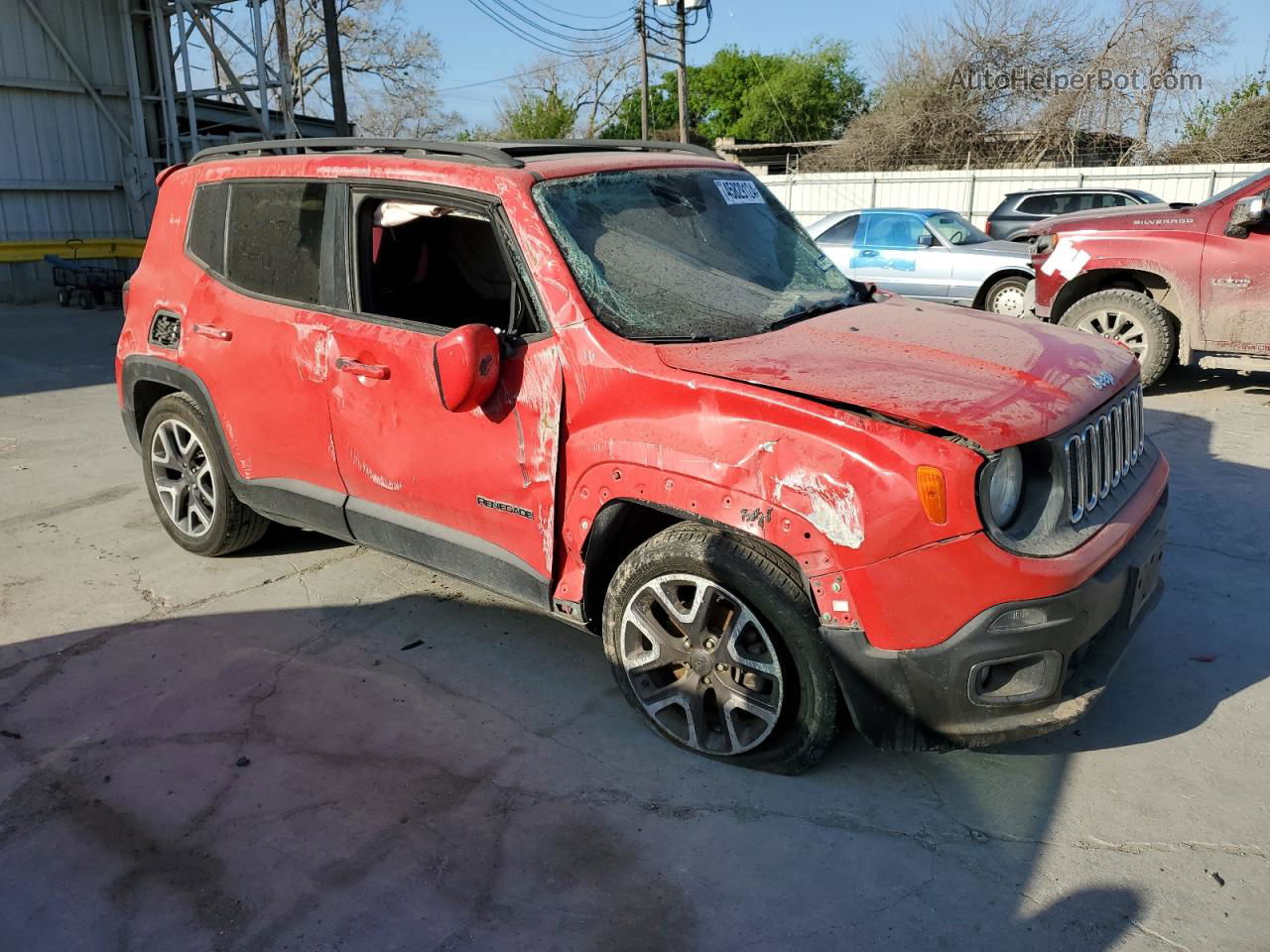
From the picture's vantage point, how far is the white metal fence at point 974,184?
810 inches

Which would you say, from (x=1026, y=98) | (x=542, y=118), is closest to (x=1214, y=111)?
(x=1026, y=98)

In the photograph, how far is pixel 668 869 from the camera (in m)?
2.80

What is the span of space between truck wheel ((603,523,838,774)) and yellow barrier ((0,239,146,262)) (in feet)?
56.1

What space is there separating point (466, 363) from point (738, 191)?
1.60m

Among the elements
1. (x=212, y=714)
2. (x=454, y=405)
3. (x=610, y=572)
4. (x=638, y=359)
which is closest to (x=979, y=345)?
(x=638, y=359)

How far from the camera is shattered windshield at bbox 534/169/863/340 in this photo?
3.40 metres

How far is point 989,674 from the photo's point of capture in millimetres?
2811

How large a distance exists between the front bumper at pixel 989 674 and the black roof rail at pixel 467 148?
2.14 m

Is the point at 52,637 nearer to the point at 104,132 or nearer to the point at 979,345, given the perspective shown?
the point at 979,345

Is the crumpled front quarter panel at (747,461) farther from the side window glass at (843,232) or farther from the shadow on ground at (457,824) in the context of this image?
the side window glass at (843,232)

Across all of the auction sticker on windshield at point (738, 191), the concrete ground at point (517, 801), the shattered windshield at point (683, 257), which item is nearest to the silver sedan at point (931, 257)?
the concrete ground at point (517, 801)

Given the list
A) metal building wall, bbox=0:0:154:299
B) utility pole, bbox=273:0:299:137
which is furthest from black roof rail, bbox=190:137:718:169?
utility pole, bbox=273:0:299:137

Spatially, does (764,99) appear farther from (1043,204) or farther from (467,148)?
(467,148)

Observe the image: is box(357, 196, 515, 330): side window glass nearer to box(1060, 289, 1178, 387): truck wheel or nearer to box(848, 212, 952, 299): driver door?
box(1060, 289, 1178, 387): truck wheel
